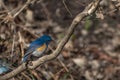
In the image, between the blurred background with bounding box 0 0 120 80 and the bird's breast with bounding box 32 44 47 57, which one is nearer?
the bird's breast with bounding box 32 44 47 57

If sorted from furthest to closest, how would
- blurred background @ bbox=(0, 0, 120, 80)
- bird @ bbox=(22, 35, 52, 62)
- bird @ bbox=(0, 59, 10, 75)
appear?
blurred background @ bbox=(0, 0, 120, 80) → bird @ bbox=(0, 59, 10, 75) → bird @ bbox=(22, 35, 52, 62)

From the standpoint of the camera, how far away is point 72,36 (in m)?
9.48

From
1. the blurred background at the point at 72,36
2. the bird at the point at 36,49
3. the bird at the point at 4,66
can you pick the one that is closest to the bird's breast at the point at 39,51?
the bird at the point at 36,49

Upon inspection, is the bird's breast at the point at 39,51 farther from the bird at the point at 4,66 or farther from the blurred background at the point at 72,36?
the blurred background at the point at 72,36

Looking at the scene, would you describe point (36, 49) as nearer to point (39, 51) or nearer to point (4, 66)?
Answer: point (39, 51)

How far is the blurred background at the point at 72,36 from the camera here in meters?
7.71

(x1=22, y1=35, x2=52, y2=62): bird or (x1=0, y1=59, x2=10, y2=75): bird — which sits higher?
(x1=22, y1=35, x2=52, y2=62): bird

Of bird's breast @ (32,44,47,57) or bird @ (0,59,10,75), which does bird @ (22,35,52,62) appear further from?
bird @ (0,59,10,75)

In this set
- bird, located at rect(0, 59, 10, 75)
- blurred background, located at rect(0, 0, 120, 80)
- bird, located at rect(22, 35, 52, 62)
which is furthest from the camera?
blurred background, located at rect(0, 0, 120, 80)

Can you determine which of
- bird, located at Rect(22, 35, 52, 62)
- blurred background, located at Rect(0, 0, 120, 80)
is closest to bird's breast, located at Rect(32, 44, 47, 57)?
bird, located at Rect(22, 35, 52, 62)

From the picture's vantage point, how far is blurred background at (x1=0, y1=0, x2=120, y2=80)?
7.71 metres

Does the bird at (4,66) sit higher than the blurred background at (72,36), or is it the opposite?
the bird at (4,66)

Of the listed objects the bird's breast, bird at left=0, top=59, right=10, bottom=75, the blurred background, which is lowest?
the blurred background

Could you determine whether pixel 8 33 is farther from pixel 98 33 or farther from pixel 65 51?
pixel 98 33
